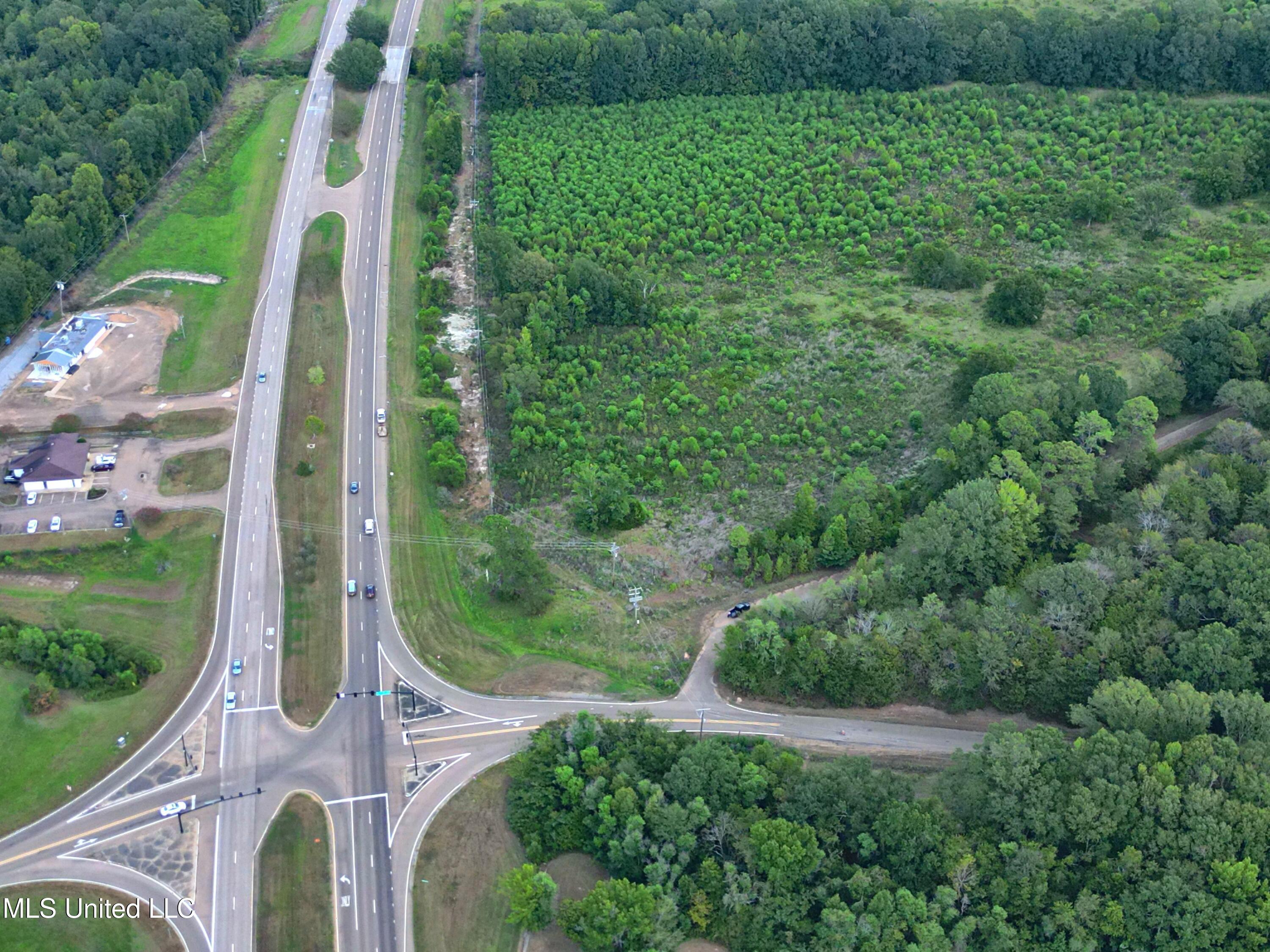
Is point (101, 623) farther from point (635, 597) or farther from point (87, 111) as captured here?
point (87, 111)

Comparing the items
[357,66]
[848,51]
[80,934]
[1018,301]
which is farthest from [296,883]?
[848,51]

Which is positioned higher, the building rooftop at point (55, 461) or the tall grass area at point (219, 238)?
the tall grass area at point (219, 238)

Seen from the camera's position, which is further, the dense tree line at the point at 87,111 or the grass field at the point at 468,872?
the dense tree line at the point at 87,111

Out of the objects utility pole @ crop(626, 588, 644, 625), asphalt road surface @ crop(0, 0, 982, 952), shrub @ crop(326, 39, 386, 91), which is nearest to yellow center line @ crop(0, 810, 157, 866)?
asphalt road surface @ crop(0, 0, 982, 952)

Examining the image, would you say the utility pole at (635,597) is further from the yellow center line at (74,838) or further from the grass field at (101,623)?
the yellow center line at (74,838)

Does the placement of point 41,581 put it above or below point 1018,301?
below

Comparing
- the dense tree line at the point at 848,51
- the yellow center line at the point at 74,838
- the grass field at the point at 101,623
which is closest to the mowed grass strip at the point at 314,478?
the grass field at the point at 101,623

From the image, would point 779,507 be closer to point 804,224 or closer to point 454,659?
point 454,659

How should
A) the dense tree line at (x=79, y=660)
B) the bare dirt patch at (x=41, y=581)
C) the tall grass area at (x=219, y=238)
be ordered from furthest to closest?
the tall grass area at (x=219, y=238) → the bare dirt patch at (x=41, y=581) → the dense tree line at (x=79, y=660)

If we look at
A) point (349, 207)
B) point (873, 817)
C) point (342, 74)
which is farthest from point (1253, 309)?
point (342, 74)
